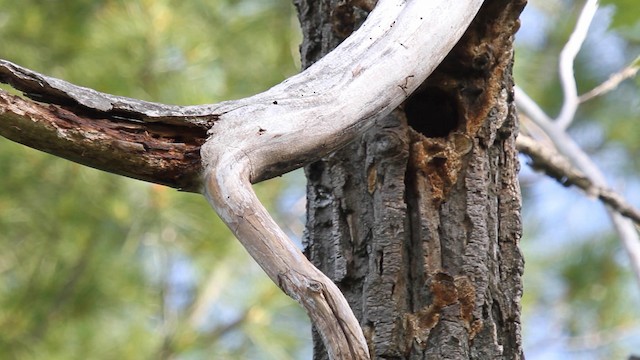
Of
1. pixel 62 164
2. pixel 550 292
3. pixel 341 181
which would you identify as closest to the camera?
pixel 341 181

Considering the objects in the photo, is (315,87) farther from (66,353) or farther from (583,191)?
(66,353)

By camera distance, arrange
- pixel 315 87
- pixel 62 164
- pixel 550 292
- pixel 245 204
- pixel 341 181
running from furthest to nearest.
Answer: pixel 550 292, pixel 62 164, pixel 341 181, pixel 315 87, pixel 245 204

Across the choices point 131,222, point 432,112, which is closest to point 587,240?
point 131,222

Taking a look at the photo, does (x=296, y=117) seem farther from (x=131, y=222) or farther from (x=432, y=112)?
(x=131, y=222)

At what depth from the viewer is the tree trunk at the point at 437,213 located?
1.17 meters

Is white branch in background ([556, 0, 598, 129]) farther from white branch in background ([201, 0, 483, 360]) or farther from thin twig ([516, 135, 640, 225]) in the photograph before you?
white branch in background ([201, 0, 483, 360])

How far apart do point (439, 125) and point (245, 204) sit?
0.51 meters

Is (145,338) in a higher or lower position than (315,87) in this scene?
higher

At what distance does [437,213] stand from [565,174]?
0.75 meters

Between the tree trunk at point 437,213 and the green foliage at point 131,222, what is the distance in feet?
7.21

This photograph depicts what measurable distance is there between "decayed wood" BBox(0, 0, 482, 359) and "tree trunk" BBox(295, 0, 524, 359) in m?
0.17

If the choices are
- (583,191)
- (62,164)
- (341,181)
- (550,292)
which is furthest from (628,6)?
(550,292)

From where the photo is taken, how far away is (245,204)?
88cm

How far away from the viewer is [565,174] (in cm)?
187
